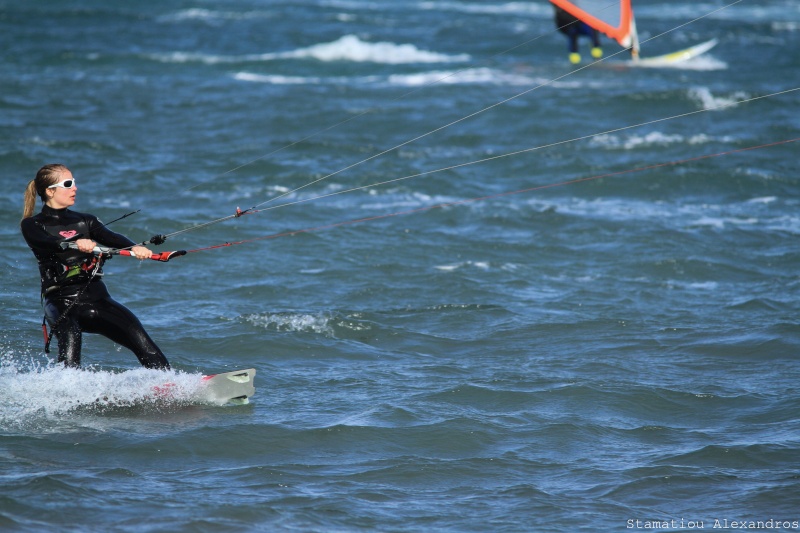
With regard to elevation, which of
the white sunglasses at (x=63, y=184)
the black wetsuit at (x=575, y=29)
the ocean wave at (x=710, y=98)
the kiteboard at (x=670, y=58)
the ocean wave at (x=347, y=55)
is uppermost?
the ocean wave at (x=347, y=55)

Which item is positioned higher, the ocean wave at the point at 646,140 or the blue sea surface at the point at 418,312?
the ocean wave at the point at 646,140

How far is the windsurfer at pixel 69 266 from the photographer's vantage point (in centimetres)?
656

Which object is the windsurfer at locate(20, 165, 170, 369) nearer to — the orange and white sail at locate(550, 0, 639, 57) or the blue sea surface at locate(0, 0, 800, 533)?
the blue sea surface at locate(0, 0, 800, 533)

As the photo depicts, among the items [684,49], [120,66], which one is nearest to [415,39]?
[684,49]

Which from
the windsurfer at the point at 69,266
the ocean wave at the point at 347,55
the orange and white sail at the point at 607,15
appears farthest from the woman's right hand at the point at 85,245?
the ocean wave at the point at 347,55

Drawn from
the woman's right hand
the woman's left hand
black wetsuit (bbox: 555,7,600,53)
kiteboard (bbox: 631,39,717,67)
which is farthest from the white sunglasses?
kiteboard (bbox: 631,39,717,67)

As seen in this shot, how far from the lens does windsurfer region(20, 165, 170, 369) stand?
6559mm

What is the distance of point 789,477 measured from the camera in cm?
624

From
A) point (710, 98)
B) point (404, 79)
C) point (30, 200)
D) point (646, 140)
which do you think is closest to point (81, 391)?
point (30, 200)

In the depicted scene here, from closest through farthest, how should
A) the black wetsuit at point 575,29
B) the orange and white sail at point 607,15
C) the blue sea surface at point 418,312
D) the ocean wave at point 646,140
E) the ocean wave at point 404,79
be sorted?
1. the blue sea surface at point 418,312
2. the orange and white sail at point 607,15
3. the ocean wave at point 646,140
4. the black wetsuit at point 575,29
5. the ocean wave at point 404,79

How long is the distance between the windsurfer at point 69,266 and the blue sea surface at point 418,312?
1.15 ft

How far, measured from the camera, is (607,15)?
12.8 metres

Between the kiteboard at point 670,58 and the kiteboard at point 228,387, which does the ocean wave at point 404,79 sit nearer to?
the kiteboard at point 670,58

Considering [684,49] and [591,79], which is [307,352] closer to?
[591,79]
